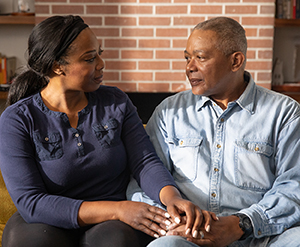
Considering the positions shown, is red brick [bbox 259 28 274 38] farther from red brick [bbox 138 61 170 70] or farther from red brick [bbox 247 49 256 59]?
red brick [bbox 138 61 170 70]

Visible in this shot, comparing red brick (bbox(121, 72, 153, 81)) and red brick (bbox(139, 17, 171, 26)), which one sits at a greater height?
red brick (bbox(139, 17, 171, 26))

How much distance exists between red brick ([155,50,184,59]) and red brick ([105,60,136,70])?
194 mm

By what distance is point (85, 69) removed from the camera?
1.47 meters

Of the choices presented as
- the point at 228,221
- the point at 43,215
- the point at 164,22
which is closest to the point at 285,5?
the point at 164,22

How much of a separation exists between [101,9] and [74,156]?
65.4 inches

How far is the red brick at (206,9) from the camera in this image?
2.76 m

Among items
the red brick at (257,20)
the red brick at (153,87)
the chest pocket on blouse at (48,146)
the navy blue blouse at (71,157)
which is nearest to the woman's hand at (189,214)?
the navy blue blouse at (71,157)

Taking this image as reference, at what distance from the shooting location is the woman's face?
1454 millimetres

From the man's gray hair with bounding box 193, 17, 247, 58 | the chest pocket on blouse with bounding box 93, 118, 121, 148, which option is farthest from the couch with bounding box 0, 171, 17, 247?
the man's gray hair with bounding box 193, 17, 247, 58

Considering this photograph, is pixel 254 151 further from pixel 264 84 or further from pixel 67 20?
pixel 264 84

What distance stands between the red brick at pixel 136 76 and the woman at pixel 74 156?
128 cm

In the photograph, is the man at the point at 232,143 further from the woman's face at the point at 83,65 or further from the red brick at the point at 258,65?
the red brick at the point at 258,65

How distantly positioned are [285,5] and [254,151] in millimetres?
1972

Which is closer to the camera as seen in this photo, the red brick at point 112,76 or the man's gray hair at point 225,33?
the man's gray hair at point 225,33
